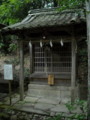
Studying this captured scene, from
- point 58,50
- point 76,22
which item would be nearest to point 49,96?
point 58,50

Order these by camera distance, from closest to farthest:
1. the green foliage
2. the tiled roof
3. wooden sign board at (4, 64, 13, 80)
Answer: the tiled roof, wooden sign board at (4, 64, 13, 80), the green foliage

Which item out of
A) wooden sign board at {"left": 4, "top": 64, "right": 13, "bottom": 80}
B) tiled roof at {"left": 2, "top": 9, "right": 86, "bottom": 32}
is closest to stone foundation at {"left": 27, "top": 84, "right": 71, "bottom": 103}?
wooden sign board at {"left": 4, "top": 64, "right": 13, "bottom": 80}

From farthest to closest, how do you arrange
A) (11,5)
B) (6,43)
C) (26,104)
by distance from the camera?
(6,43), (11,5), (26,104)

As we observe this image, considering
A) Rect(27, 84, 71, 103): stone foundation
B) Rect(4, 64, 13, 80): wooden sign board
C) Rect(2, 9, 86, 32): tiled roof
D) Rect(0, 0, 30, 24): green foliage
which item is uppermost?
Rect(0, 0, 30, 24): green foliage

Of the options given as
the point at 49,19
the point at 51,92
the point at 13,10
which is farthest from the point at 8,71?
the point at 13,10

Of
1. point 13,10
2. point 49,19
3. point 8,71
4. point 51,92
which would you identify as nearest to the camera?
point 8,71

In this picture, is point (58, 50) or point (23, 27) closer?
point (23, 27)

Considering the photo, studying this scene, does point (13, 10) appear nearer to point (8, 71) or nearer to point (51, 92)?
point (8, 71)

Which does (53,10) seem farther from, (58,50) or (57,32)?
(58,50)

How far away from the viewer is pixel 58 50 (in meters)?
8.91

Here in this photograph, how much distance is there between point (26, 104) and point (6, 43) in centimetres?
807

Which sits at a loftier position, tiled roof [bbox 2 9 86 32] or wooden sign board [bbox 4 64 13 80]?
tiled roof [bbox 2 9 86 32]

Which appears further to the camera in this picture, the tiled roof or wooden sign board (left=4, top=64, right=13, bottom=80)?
wooden sign board (left=4, top=64, right=13, bottom=80)

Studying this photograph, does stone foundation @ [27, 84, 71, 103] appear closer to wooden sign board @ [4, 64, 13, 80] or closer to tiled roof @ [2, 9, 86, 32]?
wooden sign board @ [4, 64, 13, 80]
